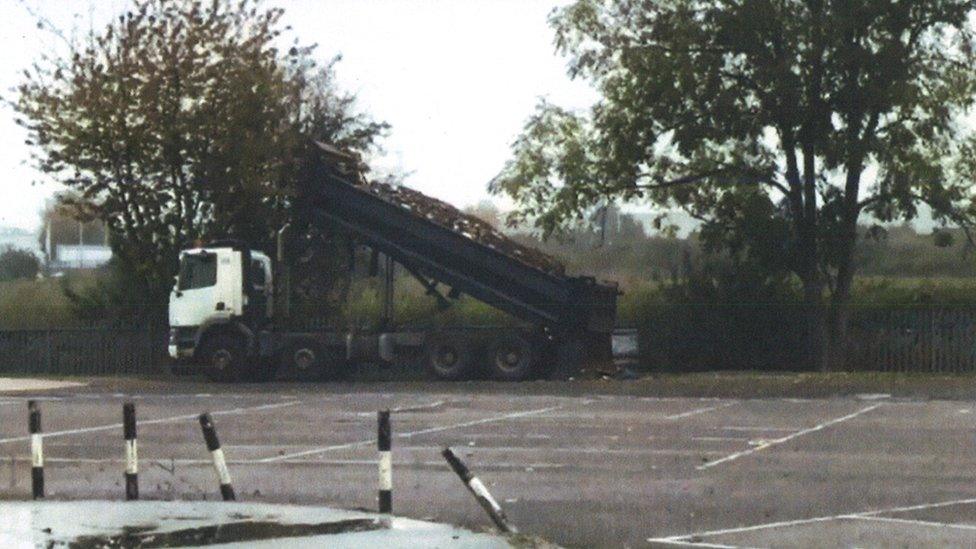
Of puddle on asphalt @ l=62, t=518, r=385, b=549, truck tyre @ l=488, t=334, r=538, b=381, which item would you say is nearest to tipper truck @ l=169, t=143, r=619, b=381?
truck tyre @ l=488, t=334, r=538, b=381

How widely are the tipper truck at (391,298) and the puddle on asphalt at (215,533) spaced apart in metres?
27.0

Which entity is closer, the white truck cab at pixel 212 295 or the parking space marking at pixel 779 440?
the parking space marking at pixel 779 440

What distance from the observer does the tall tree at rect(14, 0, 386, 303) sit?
47219mm

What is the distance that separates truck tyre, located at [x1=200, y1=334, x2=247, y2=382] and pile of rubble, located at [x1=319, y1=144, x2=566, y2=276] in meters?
4.24

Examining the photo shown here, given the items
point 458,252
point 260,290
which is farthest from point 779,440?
point 260,290

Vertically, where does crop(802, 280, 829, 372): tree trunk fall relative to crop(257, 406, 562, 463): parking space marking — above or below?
above

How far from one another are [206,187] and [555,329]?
9.76 m

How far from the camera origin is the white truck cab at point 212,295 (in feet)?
143

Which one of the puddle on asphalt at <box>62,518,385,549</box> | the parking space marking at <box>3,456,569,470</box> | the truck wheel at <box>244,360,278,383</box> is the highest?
the truck wheel at <box>244,360,278,383</box>

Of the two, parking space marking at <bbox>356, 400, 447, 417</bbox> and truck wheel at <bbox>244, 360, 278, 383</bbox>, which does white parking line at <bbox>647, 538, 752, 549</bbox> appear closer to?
parking space marking at <bbox>356, 400, 447, 417</bbox>

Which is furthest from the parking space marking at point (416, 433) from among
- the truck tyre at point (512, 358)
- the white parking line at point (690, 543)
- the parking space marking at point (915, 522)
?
the truck tyre at point (512, 358)

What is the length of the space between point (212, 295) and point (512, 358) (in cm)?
650

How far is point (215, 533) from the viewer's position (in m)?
14.8

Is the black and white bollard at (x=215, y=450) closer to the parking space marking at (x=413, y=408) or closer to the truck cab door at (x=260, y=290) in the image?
the parking space marking at (x=413, y=408)
